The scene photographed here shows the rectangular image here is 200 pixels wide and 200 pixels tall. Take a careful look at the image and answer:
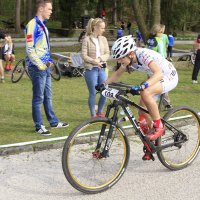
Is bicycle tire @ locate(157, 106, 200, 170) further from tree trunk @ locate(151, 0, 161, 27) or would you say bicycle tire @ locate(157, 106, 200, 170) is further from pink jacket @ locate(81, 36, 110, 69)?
tree trunk @ locate(151, 0, 161, 27)

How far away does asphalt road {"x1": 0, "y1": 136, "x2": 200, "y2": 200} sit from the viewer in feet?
14.8

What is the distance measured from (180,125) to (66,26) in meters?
40.9

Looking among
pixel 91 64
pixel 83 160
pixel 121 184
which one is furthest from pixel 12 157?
pixel 91 64

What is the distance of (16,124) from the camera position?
7.43m

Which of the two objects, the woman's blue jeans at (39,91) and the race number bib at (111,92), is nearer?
the race number bib at (111,92)

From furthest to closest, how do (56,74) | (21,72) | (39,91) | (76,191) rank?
(56,74) → (21,72) → (39,91) → (76,191)

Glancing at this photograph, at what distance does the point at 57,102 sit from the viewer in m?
9.60

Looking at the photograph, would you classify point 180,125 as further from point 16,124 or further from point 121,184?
point 16,124

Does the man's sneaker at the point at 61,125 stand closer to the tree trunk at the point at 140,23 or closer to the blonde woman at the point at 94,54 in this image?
the blonde woman at the point at 94,54

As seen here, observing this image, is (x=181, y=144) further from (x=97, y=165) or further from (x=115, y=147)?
(x=97, y=165)

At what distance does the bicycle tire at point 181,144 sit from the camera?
5273mm

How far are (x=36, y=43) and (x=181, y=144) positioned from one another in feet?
8.88

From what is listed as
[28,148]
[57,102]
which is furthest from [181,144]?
[57,102]

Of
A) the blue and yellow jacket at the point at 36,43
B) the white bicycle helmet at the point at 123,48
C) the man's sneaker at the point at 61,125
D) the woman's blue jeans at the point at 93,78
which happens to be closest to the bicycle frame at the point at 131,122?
the white bicycle helmet at the point at 123,48
